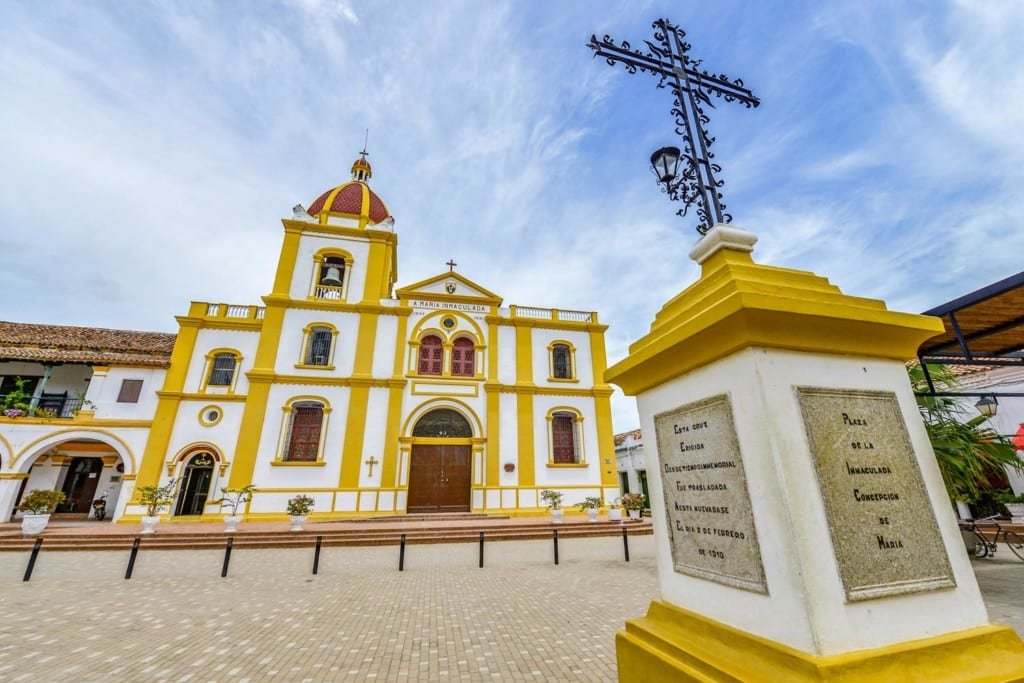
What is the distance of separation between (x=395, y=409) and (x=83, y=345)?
12829 mm

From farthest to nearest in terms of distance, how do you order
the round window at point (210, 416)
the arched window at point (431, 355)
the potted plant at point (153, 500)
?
the arched window at point (431, 355) < the round window at point (210, 416) < the potted plant at point (153, 500)

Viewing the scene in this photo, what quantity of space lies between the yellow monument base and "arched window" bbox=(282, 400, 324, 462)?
1602 centimetres

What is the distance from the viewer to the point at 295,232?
59.8 feet

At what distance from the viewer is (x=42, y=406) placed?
16750mm

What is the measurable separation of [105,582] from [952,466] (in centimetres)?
1385

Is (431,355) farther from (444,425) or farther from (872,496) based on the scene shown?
(872,496)

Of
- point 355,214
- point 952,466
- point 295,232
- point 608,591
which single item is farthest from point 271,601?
Result: point 355,214

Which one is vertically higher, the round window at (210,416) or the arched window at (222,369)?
the arched window at (222,369)

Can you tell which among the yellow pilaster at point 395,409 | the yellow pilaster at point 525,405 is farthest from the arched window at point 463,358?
the yellow pilaster at point 395,409

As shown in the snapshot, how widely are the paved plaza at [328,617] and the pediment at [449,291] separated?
37.7ft

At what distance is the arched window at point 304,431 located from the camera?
15266 mm

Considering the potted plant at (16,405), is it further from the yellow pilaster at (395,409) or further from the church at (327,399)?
the yellow pilaster at (395,409)

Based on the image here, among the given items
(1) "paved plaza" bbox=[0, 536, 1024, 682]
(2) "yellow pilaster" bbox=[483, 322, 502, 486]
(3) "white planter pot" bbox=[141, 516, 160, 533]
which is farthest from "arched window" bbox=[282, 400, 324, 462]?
(2) "yellow pilaster" bbox=[483, 322, 502, 486]

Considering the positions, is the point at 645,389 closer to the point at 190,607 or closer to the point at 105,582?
the point at 190,607
